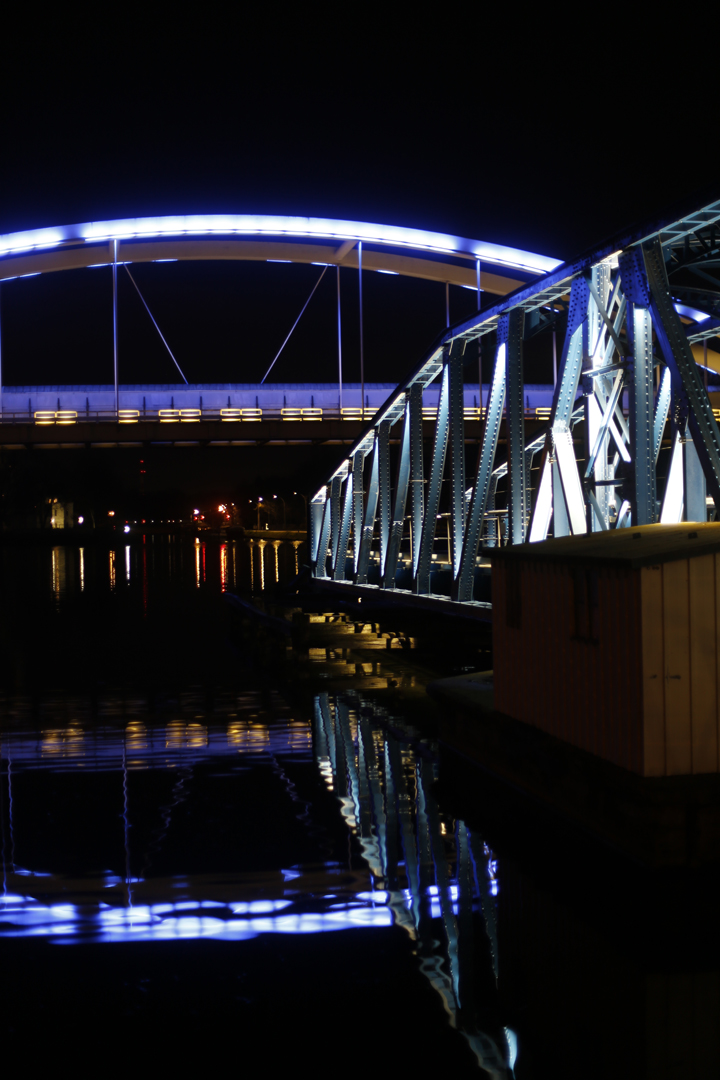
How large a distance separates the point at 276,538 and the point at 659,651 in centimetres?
13706

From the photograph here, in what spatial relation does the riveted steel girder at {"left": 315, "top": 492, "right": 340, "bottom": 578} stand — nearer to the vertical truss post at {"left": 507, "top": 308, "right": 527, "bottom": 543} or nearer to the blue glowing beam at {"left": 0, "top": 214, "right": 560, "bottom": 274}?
the vertical truss post at {"left": 507, "top": 308, "right": 527, "bottom": 543}

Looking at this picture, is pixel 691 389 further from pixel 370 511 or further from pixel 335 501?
pixel 335 501

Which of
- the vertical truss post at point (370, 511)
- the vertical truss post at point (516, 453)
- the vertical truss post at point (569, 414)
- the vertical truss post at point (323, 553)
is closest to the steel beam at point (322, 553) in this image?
the vertical truss post at point (323, 553)

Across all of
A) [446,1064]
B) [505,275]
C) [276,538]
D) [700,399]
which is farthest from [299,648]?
[276,538]

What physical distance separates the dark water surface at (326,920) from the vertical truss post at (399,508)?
658cm

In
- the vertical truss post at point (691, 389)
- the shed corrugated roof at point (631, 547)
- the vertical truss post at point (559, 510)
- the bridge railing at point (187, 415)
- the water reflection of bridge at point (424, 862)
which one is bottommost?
the water reflection of bridge at point (424, 862)

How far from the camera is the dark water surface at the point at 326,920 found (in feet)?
15.2

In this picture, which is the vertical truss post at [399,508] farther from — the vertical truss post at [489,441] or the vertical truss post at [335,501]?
the vertical truss post at [335,501]

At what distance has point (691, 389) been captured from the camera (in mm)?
7941

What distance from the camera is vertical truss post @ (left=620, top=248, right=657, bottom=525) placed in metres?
8.88

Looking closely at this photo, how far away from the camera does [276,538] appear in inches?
5620

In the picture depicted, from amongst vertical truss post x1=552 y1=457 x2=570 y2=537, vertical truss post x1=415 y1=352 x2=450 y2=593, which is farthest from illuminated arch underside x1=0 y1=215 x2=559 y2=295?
vertical truss post x1=552 y1=457 x2=570 y2=537

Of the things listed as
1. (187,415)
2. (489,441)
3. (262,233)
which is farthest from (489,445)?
(187,415)

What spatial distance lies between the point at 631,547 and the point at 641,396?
239 cm
